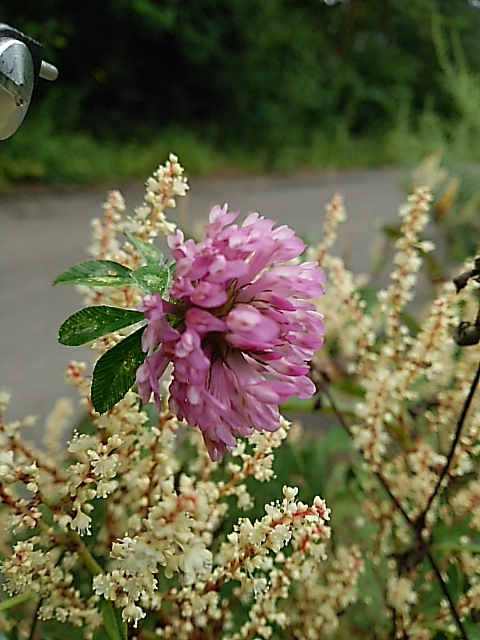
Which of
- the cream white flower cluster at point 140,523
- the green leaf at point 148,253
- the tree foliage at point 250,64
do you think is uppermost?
the tree foliage at point 250,64

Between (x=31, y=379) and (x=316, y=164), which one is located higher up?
(x=316, y=164)

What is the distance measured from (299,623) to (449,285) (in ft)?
0.82

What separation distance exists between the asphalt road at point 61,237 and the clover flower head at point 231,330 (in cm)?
44

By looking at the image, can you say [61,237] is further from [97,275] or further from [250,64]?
[250,64]

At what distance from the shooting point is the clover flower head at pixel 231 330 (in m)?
0.23

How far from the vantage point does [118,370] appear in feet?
0.87

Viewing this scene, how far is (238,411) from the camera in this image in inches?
10.0

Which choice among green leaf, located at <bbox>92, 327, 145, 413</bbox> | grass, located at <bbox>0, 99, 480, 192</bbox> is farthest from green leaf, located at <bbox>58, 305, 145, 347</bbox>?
grass, located at <bbox>0, 99, 480, 192</bbox>

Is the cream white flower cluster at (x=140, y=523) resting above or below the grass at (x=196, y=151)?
below

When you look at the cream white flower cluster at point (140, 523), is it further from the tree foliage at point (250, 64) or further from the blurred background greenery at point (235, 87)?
the tree foliage at point (250, 64)

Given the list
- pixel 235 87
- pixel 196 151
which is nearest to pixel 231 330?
pixel 196 151

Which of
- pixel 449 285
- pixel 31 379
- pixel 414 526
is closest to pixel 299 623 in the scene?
pixel 414 526

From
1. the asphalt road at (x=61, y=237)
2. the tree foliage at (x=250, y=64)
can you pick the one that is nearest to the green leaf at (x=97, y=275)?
the asphalt road at (x=61, y=237)

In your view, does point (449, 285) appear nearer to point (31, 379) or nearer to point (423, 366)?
point (423, 366)
